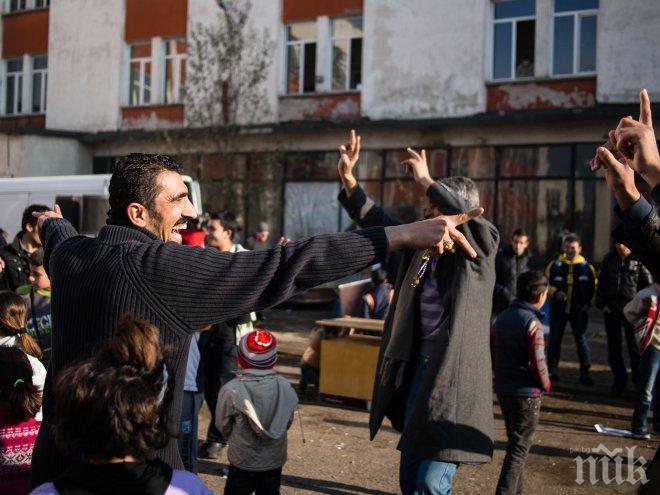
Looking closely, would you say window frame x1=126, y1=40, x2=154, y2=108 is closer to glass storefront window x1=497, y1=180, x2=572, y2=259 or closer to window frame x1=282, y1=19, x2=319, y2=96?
window frame x1=282, y1=19, x2=319, y2=96

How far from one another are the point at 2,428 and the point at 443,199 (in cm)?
241

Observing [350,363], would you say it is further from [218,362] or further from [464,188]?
[464,188]

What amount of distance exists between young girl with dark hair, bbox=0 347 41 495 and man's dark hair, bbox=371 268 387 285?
617cm

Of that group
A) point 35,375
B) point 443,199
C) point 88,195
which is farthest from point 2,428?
point 88,195

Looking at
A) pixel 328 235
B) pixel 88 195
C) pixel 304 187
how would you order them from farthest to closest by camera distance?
pixel 304 187, pixel 88 195, pixel 328 235

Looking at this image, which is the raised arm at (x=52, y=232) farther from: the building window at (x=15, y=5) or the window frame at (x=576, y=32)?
the building window at (x=15, y=5)

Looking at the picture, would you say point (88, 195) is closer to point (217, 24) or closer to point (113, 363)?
point (217, 24)

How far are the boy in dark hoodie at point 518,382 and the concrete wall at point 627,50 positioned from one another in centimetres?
1375

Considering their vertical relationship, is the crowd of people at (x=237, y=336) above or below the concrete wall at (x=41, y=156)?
below

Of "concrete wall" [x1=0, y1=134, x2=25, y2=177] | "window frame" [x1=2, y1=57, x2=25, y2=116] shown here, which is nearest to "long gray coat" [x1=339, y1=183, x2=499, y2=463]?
"concrete wall" [x1=0, y1=134, x2=25, y2=177]

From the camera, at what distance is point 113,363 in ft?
7.48

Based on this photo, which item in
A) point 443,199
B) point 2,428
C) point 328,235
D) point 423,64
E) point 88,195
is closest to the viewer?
point 328,235

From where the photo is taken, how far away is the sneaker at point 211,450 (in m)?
6.52

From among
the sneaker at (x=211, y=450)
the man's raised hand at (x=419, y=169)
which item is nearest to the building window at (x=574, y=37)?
the sneaker at (x=211, y=450)
